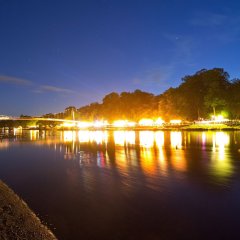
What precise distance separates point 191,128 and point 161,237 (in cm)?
7218

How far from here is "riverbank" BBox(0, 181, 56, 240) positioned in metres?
8.75

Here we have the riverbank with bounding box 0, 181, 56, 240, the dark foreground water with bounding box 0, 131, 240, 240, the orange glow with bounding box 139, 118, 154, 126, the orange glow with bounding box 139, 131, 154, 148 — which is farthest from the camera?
the orange glow with bounding box 139, 118, 154, 126

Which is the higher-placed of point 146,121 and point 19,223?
point 146,121

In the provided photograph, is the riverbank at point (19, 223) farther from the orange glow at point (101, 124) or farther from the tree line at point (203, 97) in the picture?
the orange glow at point (101, 124)

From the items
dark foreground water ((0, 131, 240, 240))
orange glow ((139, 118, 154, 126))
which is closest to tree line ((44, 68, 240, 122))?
orange glow ((139, 118, 154, 126))

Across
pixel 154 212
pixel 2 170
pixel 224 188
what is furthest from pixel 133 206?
pixel 2 170

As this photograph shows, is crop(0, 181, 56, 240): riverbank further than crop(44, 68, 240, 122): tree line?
No

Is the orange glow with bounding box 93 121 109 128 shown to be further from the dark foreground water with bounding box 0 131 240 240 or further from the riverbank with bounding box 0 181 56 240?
the riverbank with bounding box 0 181 56 240

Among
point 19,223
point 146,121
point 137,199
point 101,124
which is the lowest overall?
point 137,199

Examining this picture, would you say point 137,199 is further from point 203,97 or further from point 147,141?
point 203,97

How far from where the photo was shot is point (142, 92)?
13488 centimetres

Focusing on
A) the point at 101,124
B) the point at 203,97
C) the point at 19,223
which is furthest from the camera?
the point at 101,124

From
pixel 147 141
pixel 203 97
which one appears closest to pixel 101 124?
pixel 203 97

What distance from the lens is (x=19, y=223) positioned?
387 inches
